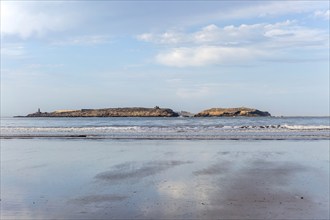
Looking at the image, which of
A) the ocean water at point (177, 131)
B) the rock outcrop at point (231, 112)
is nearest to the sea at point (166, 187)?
the ocean water at point (177, 131)

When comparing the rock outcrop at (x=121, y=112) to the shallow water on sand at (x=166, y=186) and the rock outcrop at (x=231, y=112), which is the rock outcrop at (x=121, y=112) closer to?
the rock outcrop at (x=231, y=112)

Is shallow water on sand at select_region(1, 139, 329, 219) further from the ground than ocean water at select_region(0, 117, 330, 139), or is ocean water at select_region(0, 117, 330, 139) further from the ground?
ocean water at select_region(0, 117, 330, 139)

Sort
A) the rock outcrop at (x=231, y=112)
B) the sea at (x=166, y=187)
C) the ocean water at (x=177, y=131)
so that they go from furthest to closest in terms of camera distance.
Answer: the rock outcrop at (x=231, y=112) < the ocean water at (x=177, y=131) < the sea at (x=166, y=187)

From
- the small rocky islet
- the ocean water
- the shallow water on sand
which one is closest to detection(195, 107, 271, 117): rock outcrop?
the small rocky islet

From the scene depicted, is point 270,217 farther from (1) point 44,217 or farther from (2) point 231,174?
(2) point 231,174

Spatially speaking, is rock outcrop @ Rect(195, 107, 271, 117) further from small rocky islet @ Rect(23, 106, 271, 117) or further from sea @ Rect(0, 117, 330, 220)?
sea @ Rect(0, 117, 330, 220)

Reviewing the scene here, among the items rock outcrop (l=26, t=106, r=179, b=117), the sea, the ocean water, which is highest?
rock outcrop (l=26, t=106, r=179, b=117)

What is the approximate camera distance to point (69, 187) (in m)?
9.20

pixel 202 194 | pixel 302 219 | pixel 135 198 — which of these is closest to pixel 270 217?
pixel 302 219

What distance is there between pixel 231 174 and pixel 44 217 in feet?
19.5

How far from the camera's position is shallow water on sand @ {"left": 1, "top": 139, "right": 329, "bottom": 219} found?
22.9ft

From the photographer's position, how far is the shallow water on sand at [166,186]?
6988 mm

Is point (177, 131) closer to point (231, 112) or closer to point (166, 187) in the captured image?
point (166, 187)

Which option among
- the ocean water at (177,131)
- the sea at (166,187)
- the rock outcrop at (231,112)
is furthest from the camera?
the rock outcrop at (231,112)
